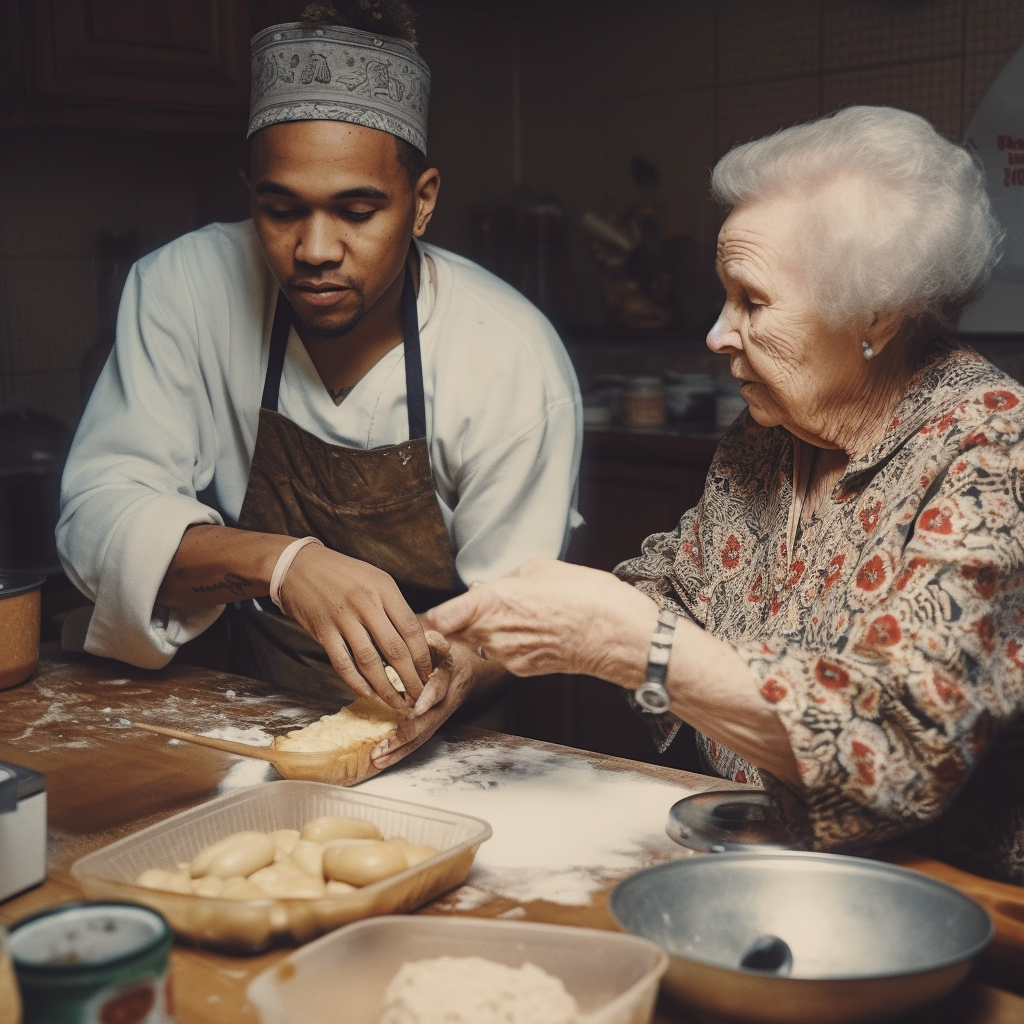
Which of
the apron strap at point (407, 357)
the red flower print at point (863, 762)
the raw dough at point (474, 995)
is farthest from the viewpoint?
the apron strap at point (407, 357)

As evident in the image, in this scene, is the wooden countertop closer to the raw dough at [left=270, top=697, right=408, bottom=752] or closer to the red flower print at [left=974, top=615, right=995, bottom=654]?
the raw dough at [left=270, top=697, right=408, bottom=752]

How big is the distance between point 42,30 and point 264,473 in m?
1.61

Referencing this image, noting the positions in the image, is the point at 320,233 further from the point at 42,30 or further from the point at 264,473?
the point at 42,30

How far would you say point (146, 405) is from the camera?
203 centimetres

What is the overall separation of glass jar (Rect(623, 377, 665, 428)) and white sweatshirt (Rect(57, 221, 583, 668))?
1557 mm

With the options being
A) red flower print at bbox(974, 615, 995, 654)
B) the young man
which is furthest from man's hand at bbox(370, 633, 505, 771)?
red flower print at bbox(974, 615, 995, 654)

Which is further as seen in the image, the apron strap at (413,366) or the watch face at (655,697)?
the apron strap at (413,366)

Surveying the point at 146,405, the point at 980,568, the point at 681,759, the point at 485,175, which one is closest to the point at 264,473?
the point at 146,405

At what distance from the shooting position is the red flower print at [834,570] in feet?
4.88

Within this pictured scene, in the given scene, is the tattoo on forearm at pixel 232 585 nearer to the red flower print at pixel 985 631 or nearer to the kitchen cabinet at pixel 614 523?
the red flower print at pixel 985 631

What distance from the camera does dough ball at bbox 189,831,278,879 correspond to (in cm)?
109

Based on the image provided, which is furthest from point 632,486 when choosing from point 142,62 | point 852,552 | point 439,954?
point 439,954

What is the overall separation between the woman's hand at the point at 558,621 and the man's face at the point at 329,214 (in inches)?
26.7

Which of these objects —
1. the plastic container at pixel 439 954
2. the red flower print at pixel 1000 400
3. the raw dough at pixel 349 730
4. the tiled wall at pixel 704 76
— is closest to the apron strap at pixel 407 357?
the raw dough at pixel 349 730
